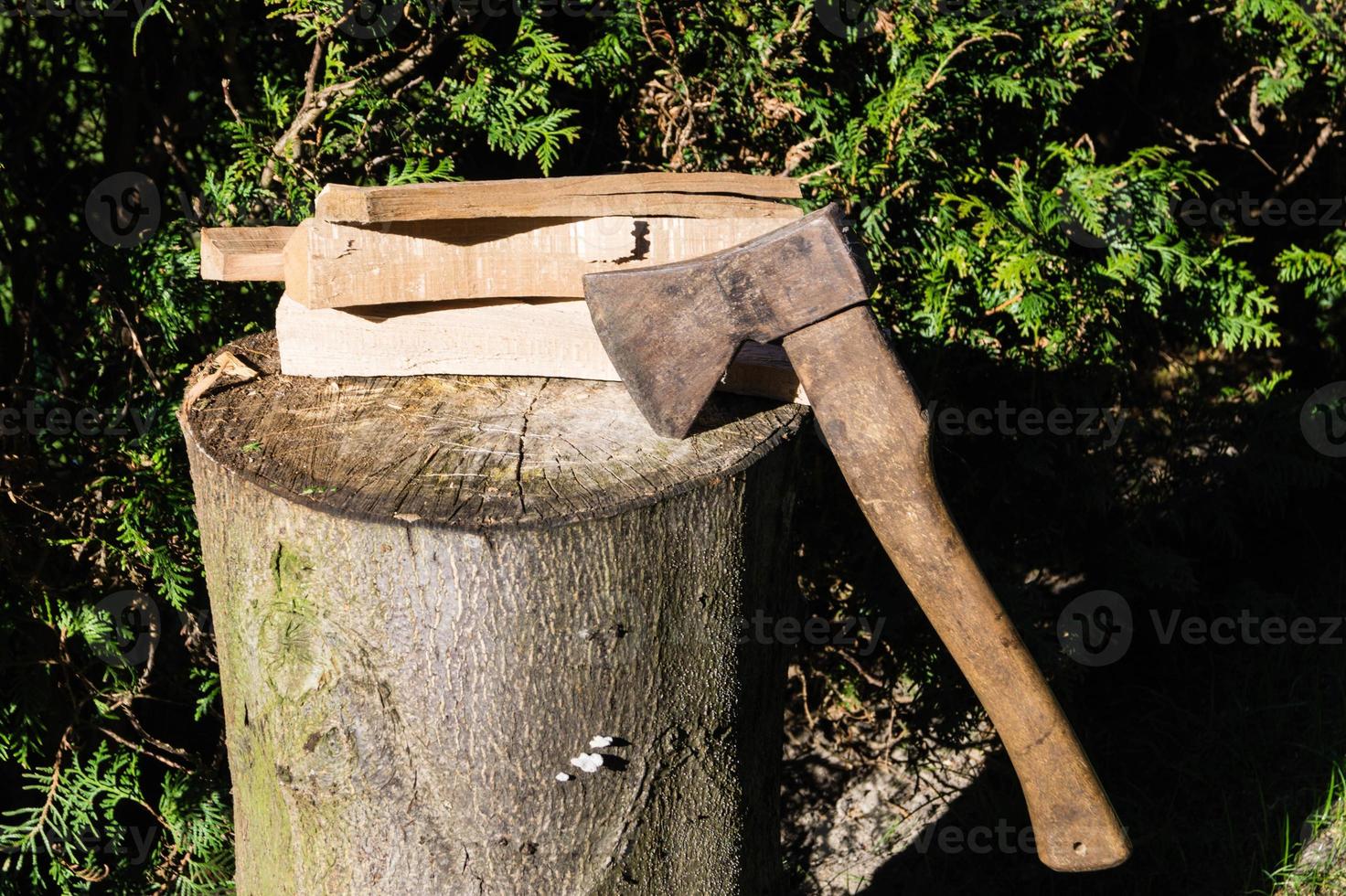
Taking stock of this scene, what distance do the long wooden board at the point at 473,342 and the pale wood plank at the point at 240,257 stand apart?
0.07m

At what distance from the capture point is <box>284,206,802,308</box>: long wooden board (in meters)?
1.97

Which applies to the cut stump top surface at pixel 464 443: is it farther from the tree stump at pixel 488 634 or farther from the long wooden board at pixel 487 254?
the long wooden board at pixel 487 254

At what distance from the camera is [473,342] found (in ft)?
6.92

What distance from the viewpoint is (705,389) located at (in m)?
1.84

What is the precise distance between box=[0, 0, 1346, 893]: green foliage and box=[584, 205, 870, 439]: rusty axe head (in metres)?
1.04

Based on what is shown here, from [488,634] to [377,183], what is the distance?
5.68 feet

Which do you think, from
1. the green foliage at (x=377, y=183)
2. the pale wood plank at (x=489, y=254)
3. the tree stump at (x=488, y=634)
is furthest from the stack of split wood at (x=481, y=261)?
the green foliage at (x=377, y=183)

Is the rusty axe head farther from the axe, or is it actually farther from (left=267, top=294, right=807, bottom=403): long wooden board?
(left=267, top=294, right=807, bottom=403): long wooden board

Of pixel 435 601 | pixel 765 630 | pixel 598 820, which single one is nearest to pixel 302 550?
pixel 435 601

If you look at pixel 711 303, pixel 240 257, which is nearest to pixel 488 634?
pixel 711 303

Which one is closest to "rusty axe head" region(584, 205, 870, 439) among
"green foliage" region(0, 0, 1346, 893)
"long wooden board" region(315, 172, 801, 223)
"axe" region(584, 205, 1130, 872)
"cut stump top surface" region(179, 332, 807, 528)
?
"axe" region(584, 205, 1130, 872)

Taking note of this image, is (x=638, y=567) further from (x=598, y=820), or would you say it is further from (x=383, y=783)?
(x=383, y=783)

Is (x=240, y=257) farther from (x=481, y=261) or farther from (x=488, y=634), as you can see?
(x=488, y=634)

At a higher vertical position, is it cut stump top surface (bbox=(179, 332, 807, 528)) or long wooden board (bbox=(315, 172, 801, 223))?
long wooden board (bbox=(315, 172, 801, 223))
